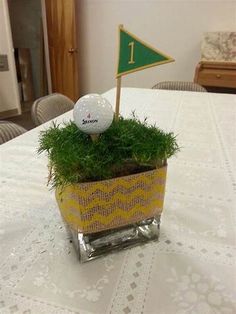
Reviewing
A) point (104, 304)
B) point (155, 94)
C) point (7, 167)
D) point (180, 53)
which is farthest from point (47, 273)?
point (180, 53)

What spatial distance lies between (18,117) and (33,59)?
1344 millimetres

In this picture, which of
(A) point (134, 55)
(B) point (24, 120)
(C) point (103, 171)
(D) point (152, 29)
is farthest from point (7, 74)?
(C) point (103, 171)

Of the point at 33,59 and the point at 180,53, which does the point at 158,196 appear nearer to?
the point at 180,53

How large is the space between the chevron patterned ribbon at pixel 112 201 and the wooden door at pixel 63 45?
11.0 feet

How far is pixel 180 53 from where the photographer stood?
328 centimetres

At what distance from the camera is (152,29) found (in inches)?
130

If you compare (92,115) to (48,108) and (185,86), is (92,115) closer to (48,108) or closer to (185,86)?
(48,108)

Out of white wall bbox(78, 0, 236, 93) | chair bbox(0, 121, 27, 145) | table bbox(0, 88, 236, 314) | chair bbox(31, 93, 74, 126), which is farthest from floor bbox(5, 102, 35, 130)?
table bbox(0, 88, 236, 314)

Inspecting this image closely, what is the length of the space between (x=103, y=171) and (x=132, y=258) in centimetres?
19

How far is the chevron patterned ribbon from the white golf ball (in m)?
0.09

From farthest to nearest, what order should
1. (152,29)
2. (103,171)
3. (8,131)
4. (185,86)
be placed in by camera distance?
1. (152,29)
2. (185,86)
3. (8,131)
4. (103,171)

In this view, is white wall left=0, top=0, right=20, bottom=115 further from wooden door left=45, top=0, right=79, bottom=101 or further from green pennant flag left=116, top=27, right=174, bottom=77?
green pennant flag left=116, top=27, right=174, bottom=77

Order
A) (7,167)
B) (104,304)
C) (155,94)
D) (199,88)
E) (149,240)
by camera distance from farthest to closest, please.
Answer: (199,88) → (155,94) → (7,167) → (149,240) → (104,304)

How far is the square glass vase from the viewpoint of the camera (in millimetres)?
451
